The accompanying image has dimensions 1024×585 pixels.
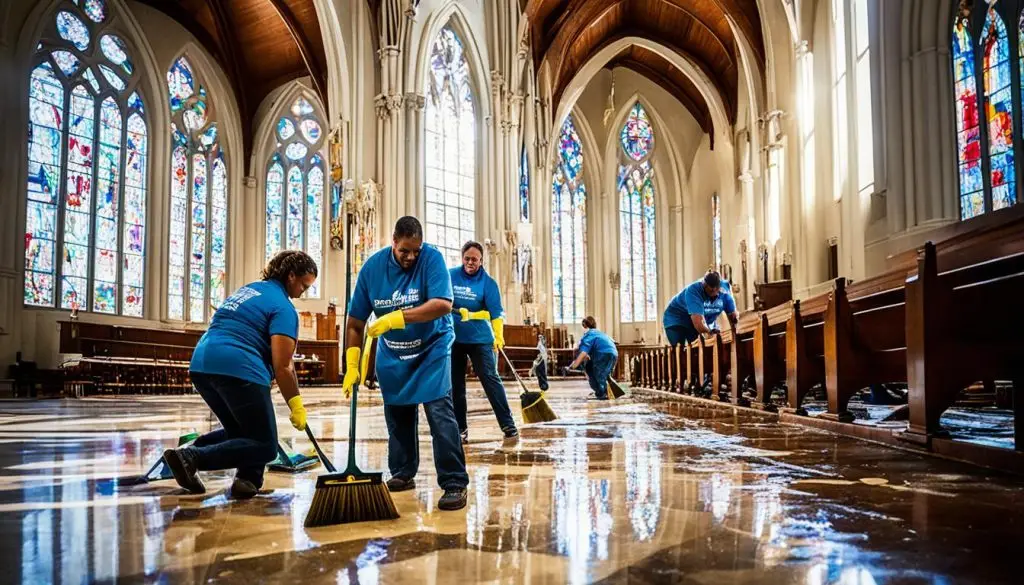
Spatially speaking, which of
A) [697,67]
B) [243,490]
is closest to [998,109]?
[243,490]

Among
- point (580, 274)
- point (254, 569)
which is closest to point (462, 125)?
point (580, 274)

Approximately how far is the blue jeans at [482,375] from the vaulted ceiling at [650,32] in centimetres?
2235

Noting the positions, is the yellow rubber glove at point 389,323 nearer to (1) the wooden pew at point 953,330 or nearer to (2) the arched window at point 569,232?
(1) the wooden pew at point 953,330

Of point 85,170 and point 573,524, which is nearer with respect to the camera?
point 573,524

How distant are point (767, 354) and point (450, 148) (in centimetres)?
1838

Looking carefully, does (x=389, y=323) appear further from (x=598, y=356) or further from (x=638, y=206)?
(x=638, y=206)

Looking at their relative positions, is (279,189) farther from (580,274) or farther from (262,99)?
(580,274)

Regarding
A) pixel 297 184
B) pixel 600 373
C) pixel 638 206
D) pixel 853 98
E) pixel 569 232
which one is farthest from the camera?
pixel 638 206

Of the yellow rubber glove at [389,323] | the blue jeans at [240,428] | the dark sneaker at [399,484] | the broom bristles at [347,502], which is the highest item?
the yellow rubber glove at [389,323]

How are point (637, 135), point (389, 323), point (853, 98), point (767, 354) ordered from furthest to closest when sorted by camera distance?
point (637, 135)
point (853, 98)
point (767, 354)
point (389, 323)

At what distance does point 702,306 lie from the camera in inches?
391

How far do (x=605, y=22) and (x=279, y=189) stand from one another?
13.5 meters

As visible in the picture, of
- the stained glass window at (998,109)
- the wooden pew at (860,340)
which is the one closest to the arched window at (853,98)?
the stained glass window at (998,109)

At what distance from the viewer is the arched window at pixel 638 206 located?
35375mm
